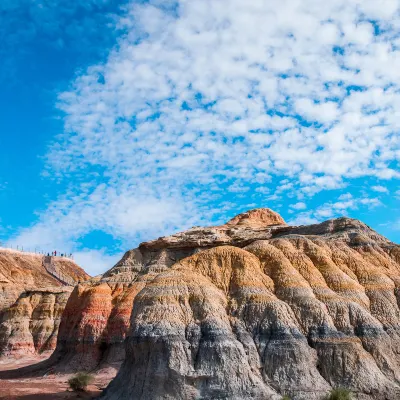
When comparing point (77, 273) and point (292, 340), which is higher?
point (77, 273)

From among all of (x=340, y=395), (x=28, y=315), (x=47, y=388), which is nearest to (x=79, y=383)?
(x=47, y=388)

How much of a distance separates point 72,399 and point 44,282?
7322 centimetres

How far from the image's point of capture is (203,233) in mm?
66812

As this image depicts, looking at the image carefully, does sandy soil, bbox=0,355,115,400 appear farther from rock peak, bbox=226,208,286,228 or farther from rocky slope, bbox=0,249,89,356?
rock peak, bbox=226,208,286,228

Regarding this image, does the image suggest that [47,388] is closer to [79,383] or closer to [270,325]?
[79,383]

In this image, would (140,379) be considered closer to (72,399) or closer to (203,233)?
(72,399)

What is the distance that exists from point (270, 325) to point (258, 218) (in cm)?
5183

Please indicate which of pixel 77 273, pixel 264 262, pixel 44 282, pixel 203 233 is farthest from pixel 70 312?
pixel 77 273

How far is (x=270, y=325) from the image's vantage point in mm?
31062

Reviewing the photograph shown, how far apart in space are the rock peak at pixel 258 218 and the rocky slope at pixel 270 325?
3727 centimetres

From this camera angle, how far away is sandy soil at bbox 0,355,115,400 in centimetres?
3791

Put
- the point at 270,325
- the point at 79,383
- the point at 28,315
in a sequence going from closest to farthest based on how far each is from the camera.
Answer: the point at 270,325 → the point at 79,383 → the point at 28,315

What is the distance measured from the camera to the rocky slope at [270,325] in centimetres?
2836

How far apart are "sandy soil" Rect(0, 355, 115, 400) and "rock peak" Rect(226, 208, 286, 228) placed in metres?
37.8
